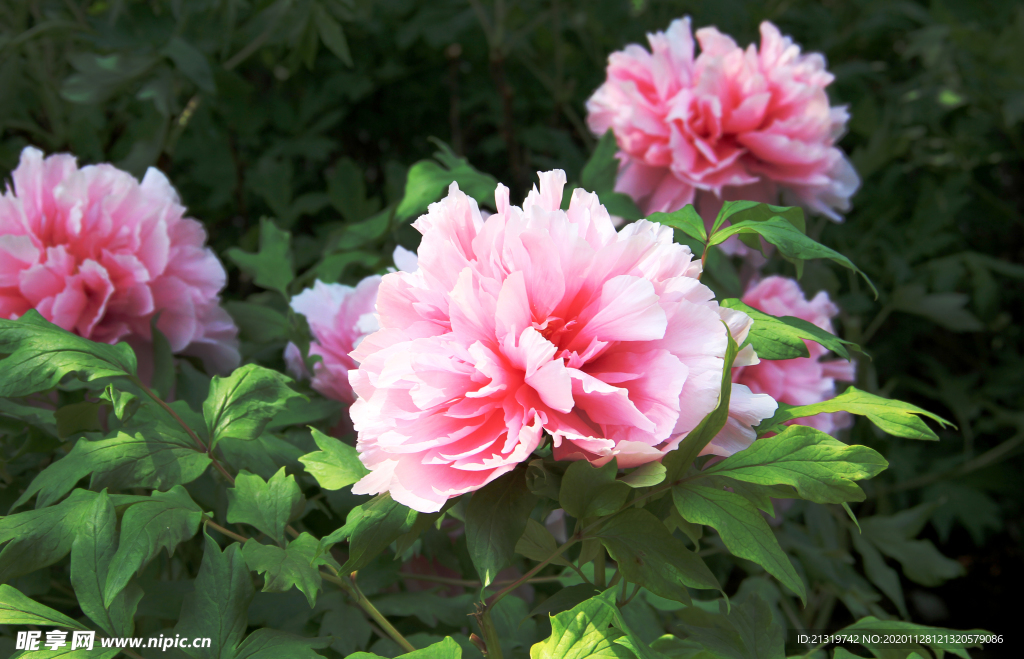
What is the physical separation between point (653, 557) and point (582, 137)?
1328 millimetres

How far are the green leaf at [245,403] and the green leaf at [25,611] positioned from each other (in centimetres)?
14

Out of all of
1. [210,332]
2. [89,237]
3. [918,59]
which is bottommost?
[918,59]

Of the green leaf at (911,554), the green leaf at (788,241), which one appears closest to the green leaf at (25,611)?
the green leaf at (788,241)

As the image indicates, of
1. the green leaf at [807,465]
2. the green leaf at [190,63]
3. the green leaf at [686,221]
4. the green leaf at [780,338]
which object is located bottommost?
the green leaf at [807,465]

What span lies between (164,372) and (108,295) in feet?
0.35

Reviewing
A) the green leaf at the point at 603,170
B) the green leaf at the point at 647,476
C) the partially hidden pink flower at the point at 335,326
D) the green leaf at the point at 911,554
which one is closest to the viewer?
the green leaf at the point at 647,476

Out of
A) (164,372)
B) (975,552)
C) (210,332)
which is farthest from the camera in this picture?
(975,552)

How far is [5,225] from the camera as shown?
2.37 feet

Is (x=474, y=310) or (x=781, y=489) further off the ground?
(x=474, y=310)

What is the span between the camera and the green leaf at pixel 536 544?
48cm

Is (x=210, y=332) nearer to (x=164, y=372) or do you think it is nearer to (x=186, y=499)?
(x=164, y=372)

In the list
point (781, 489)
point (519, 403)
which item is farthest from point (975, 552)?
point (519, 403)

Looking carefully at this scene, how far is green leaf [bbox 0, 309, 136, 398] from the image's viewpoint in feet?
1.64

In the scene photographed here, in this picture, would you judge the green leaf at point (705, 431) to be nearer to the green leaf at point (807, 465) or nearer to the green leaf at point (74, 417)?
the green leaf at point (807, 465)
